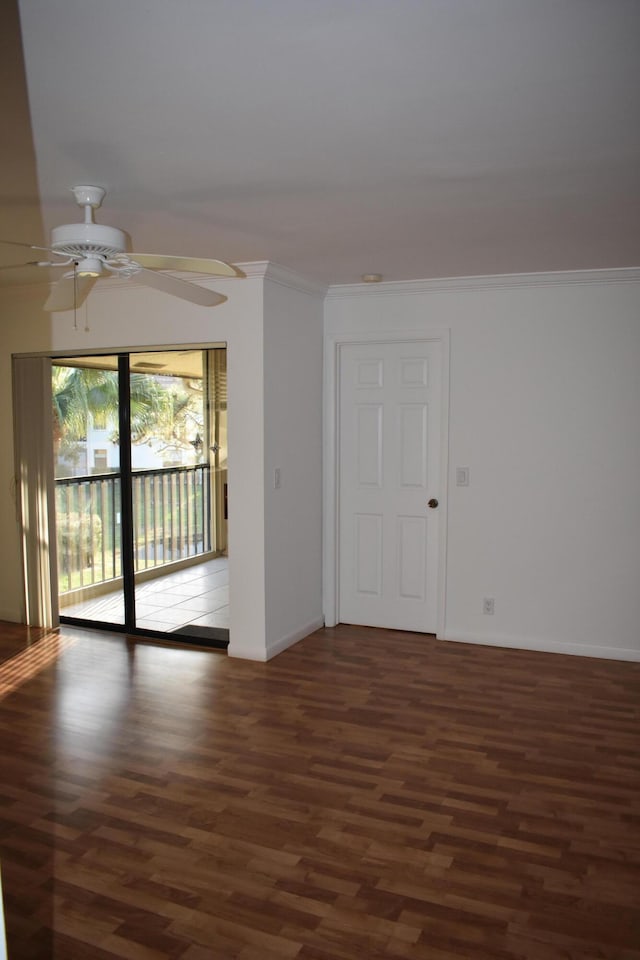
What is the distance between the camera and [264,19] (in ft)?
5.80

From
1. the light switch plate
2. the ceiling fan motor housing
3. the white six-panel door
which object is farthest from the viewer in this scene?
the white six-panel door

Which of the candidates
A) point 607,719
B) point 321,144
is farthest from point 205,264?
point 607,719

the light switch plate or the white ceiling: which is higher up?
the white ceiling

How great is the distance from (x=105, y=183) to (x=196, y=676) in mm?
2812

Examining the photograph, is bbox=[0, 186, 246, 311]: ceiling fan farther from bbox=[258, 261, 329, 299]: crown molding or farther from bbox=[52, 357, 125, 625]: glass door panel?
bbox=[52, 357, 125, 625]: glass door panel

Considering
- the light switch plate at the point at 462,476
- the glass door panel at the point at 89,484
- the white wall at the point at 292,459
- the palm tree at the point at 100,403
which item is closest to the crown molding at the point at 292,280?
the white wall at the point at 292,459

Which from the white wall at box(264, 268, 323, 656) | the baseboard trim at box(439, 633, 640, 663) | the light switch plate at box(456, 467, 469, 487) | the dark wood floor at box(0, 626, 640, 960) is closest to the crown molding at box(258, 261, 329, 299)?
the white wall at box(264, 268, 323, 656)

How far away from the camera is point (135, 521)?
5.28 m

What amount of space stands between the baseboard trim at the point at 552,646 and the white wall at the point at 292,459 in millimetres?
1070

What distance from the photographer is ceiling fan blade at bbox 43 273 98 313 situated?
326 cm

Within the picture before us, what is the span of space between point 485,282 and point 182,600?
297 cm

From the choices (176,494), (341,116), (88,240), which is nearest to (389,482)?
(176,494)

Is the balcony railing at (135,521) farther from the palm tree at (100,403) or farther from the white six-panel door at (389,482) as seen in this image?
the white six-panel door at (389,482)

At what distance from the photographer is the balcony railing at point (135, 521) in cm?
511
